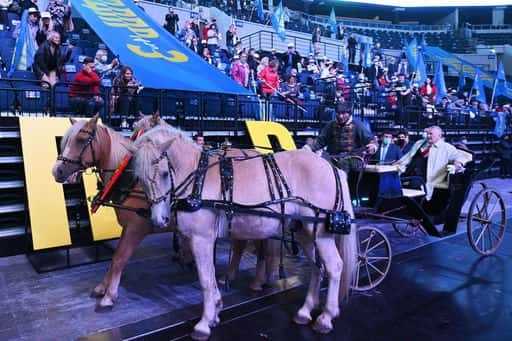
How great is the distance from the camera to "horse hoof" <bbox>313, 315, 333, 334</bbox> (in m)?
4.01

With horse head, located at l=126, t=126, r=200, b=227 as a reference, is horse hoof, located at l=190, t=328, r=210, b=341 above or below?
below

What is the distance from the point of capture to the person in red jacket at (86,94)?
7484 mm

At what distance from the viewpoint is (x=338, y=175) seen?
430 cm

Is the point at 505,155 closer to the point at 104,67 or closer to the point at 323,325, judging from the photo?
the point at 104,67

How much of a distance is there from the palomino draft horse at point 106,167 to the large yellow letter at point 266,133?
437 centimetres

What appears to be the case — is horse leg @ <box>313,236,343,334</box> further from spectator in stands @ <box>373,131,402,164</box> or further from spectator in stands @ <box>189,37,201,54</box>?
spectator in stands @ <box>189,37,201,54</box>

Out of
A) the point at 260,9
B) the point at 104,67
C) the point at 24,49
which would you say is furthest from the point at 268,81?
the point at 260,9

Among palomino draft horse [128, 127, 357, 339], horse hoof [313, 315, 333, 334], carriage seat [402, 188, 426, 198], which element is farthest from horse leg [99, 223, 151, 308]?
carriage seat [402, 188, 426, 198]

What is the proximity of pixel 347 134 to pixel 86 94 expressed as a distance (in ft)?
14.1

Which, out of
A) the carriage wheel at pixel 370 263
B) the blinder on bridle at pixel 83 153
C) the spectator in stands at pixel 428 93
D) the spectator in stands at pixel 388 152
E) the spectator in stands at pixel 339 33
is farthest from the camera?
the spectator in stands at pixel 339 33

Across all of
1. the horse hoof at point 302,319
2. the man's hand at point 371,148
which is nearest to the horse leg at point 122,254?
the horse hoof at point 302,319

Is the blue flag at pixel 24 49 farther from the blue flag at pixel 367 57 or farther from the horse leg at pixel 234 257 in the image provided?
the blue flag at pixel 367 57

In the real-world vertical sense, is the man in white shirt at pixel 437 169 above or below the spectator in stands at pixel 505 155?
above

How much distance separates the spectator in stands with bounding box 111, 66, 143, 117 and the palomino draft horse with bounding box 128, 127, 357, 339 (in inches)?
169
